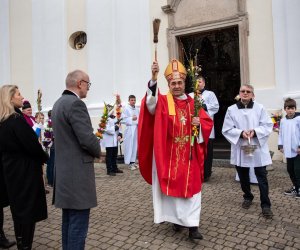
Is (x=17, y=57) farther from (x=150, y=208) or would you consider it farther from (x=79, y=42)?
(x=150, y=208)

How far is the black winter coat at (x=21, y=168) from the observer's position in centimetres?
361

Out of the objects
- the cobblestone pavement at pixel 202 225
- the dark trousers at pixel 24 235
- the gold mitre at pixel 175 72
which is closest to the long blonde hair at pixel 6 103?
the dark trousers at pixel 24 235

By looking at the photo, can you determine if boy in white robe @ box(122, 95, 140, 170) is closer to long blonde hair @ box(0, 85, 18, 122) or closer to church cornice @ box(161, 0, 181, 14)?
church cornice @ box(161, 0, 181, 14)

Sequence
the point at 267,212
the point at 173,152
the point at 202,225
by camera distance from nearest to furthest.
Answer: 1. the point at 173,152
2. the point at 202,225
3. the point at 267,212

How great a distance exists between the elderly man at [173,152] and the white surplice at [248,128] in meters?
0.93

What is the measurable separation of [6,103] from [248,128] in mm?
3344

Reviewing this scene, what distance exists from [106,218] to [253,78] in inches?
237

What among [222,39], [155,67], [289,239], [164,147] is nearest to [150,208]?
[164,147]

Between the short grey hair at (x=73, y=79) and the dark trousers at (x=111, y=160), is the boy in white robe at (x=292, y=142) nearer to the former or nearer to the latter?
the short grey hair at (x=73, y=79)

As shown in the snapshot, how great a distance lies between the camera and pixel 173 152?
4207 millimetres

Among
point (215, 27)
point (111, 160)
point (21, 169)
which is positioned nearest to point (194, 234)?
point (21, 169)

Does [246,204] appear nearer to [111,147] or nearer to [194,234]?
[194,234]

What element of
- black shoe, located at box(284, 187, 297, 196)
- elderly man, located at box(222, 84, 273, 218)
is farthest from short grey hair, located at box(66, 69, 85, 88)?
black shoe, located at box(284, 187, 297, 196)

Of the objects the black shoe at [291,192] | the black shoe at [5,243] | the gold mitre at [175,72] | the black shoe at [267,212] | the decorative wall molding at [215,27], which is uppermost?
the decorative wall molding at [215,27]
